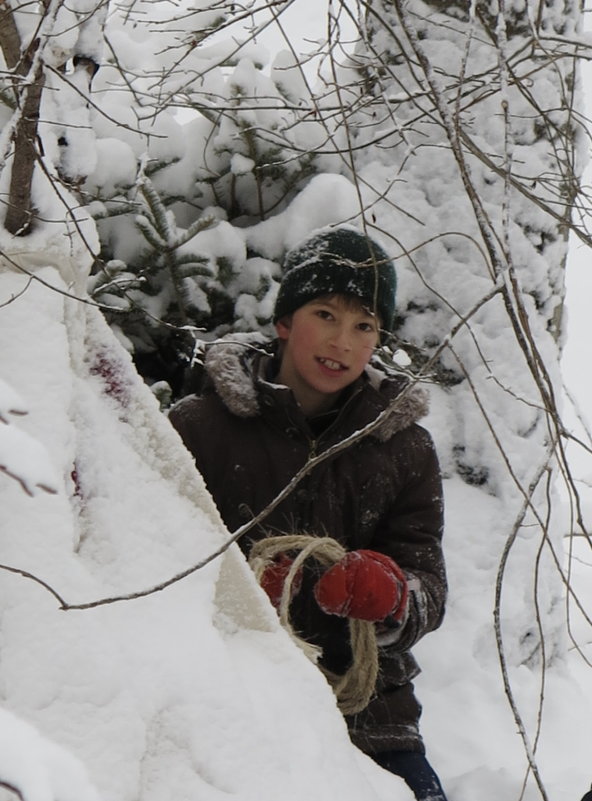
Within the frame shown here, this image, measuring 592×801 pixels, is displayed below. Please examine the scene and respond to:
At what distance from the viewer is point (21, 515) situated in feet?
3.28

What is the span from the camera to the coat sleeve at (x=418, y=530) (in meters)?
2.12

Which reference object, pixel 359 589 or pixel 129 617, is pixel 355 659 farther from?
pixel 129 617

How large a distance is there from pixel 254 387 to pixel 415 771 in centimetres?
102

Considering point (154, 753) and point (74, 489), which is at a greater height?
point (74, 489)

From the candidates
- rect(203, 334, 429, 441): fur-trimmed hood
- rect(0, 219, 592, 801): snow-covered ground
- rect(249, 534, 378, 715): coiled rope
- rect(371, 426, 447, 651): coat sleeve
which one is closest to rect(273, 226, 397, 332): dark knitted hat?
rect(203, 334, 429, 441): fur-trimmed hood

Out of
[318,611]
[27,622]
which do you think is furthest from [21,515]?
[318,611]

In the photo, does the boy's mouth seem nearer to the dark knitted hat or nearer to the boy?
the boy

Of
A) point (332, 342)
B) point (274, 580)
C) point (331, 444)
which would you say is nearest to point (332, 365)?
point (332, 342)

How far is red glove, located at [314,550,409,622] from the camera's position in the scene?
180cm

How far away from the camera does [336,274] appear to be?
228 centimetres

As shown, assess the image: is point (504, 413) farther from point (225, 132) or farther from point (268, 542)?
point (268, 542)

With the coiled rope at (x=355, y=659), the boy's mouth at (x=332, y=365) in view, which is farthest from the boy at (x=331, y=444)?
the coiled rope at (x=355, y=659)

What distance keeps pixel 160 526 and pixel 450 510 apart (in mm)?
2057

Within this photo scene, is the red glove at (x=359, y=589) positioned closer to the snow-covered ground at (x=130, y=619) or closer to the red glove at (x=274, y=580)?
the red glove at (x=274, y=580)
